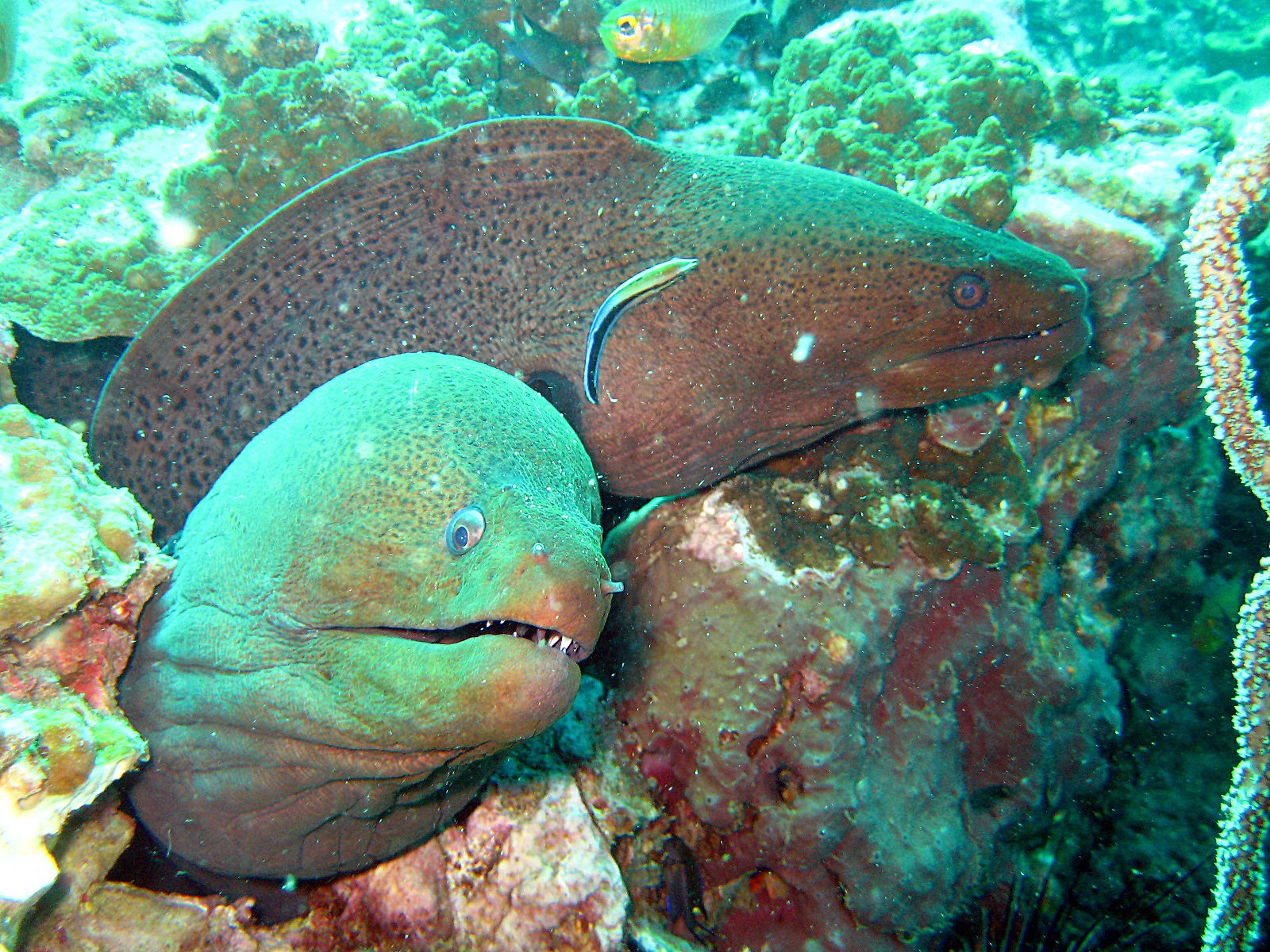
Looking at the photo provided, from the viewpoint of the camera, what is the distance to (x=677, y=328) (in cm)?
264

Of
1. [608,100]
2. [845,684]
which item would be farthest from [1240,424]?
[608,100]

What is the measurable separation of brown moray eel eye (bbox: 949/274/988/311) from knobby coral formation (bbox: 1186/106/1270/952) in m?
1.06

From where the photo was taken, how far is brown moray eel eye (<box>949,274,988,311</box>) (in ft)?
7.84

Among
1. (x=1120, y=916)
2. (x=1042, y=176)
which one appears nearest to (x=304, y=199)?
(x=1042, y=176)

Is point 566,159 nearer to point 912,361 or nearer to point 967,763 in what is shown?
point 912,361

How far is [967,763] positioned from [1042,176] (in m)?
3.14

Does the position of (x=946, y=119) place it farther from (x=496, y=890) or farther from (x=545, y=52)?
(x=496, y=890)

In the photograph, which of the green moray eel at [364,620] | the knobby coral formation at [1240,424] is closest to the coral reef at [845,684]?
the knobby coral formation at [1240,424]

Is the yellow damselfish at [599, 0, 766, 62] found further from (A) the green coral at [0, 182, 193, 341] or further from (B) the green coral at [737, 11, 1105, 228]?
(A) the green coral at [0, 182, 193, 341]

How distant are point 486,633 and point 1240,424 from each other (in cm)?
332

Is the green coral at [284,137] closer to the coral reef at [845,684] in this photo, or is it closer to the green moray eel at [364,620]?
the green moray eel at [364,620]

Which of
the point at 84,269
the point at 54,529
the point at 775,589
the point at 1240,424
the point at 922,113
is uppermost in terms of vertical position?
the point at 922,113

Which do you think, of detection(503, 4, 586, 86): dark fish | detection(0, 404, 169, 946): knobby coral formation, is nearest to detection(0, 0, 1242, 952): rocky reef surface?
detection(0, 404, 169, 946): knobby coral formation

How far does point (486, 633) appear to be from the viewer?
4.42 ft
